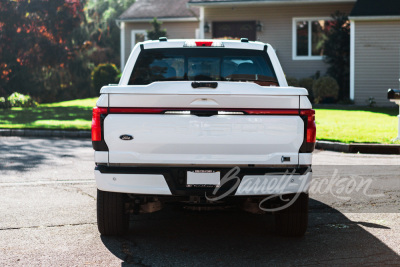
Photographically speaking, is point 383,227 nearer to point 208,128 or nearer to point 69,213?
point 208,128

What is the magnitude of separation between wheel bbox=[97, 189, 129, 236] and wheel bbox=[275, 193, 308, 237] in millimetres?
1432

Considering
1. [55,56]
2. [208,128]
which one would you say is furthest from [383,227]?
[55,56]

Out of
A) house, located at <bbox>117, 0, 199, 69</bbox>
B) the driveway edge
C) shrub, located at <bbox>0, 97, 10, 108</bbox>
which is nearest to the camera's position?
the driveway edge

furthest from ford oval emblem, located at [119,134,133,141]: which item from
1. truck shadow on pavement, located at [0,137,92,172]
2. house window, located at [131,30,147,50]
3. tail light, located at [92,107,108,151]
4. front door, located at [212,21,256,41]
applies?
house window, located at [131,30,147,50]

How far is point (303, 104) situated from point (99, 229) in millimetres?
2226

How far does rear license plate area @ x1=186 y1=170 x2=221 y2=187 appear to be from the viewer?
18.6ft

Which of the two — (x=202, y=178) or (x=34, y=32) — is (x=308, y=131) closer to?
(x=202, y=178)

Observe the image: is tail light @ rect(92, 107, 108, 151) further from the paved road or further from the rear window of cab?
the rear window of cab

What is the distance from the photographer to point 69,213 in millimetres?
7332

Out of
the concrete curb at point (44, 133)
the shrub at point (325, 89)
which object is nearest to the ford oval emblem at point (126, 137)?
the concrete curb at point (44, 133)

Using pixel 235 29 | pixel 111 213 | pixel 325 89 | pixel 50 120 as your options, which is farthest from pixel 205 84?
pixel 235 29

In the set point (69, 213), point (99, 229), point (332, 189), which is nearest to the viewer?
point (99, 229)

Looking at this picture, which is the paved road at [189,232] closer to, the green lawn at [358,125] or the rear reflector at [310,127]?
the rear reflector at [310,127]

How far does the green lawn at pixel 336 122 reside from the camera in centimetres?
1463
